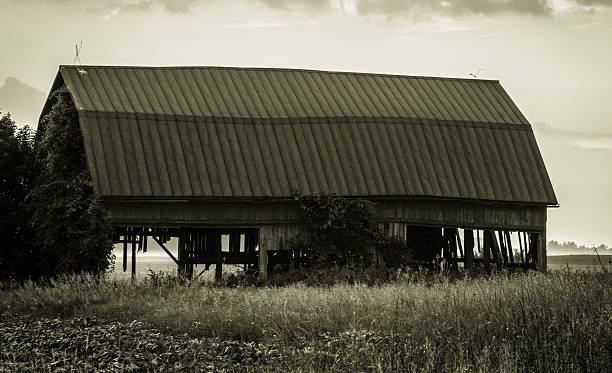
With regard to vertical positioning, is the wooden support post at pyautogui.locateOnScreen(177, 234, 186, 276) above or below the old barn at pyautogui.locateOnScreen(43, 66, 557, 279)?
below

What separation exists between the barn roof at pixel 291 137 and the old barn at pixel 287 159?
46mm

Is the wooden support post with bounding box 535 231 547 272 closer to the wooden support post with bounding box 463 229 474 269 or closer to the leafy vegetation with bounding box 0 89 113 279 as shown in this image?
the wooden support post with bounding box 463 229 474 269

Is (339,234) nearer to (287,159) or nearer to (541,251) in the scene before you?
(287,159)

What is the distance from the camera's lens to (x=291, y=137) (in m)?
33.6

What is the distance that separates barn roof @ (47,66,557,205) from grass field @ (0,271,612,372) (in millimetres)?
8962

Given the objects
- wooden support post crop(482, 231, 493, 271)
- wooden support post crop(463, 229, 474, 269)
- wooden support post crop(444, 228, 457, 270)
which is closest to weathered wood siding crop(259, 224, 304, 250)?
wooden support post crop(463, 229, 474, 269)

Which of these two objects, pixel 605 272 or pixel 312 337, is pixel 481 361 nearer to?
pixel 312 337

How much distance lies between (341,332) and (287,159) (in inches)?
626

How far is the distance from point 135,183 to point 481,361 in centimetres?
1805

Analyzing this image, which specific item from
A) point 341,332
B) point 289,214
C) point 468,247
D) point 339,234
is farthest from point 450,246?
point 341,332

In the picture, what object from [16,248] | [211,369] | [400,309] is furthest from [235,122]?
[211,369]

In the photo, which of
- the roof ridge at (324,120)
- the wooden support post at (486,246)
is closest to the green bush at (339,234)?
the roof ridge at (324,120)

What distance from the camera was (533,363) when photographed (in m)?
14.9

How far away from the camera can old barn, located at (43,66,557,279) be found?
3150 centimetres
